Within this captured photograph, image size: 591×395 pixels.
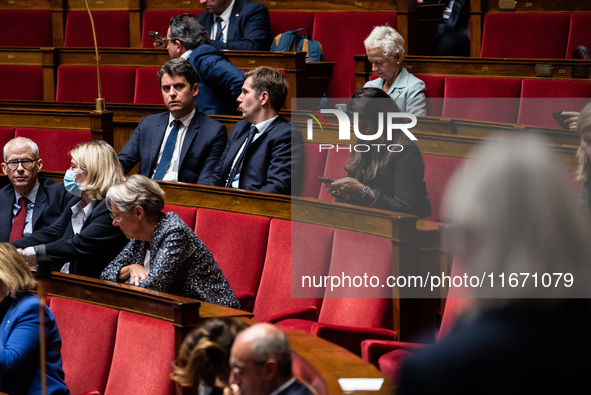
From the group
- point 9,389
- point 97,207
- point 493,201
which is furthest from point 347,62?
point 493,201

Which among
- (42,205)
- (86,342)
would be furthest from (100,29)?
(86,342)

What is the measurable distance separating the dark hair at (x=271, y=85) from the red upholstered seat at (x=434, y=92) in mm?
407

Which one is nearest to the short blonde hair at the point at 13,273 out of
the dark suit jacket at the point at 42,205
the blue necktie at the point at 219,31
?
the dark suit jacket at the point at 42,205

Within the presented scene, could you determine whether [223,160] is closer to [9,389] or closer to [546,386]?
[9,389]

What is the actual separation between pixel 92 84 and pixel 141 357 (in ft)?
3.91

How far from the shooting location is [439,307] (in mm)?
1060

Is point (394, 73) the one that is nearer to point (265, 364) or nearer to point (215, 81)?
point (215, 81)

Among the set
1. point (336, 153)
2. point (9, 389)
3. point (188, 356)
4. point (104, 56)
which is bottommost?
point (9, 389)

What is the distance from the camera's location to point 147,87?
189 centimetres

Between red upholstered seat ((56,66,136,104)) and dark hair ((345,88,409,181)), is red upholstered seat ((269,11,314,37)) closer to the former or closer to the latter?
red upholstered seat ((56,66,136,104))

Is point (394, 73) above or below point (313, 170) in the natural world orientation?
above

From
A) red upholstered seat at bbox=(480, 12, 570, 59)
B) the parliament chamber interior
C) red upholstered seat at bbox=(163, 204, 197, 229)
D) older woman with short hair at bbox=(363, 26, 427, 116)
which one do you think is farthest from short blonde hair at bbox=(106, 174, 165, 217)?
red upholstered seat at bbox=(480, 12, 570, 59)

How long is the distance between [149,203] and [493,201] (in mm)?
757

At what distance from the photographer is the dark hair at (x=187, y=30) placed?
164 cm
